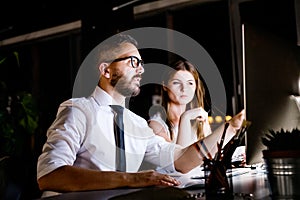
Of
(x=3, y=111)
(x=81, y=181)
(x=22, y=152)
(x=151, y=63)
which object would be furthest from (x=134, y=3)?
(x=81, y=181)

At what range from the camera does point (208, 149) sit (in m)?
1.68

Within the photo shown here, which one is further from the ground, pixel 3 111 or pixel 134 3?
pixel 134 3

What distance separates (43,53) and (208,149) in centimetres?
307

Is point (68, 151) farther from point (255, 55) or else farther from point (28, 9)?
point (28, 9)

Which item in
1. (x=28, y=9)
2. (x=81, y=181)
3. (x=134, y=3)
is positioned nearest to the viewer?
(x=81, y=181)

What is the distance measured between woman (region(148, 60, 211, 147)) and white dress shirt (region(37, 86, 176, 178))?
0.18 ft

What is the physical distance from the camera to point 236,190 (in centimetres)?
125

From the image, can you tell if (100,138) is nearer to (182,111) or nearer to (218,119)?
(182,111)

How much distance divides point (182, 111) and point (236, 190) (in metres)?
0.71

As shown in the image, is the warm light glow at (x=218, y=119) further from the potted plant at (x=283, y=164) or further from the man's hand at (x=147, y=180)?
the potted plant at (x=283, y=164)

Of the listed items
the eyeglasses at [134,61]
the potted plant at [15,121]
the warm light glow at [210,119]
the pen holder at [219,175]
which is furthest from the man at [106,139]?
the potted plant at [15,121]

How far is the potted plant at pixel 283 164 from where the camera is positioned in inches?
42.4

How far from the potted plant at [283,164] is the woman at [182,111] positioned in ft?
2.30

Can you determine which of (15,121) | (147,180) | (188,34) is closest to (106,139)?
(147,180)
